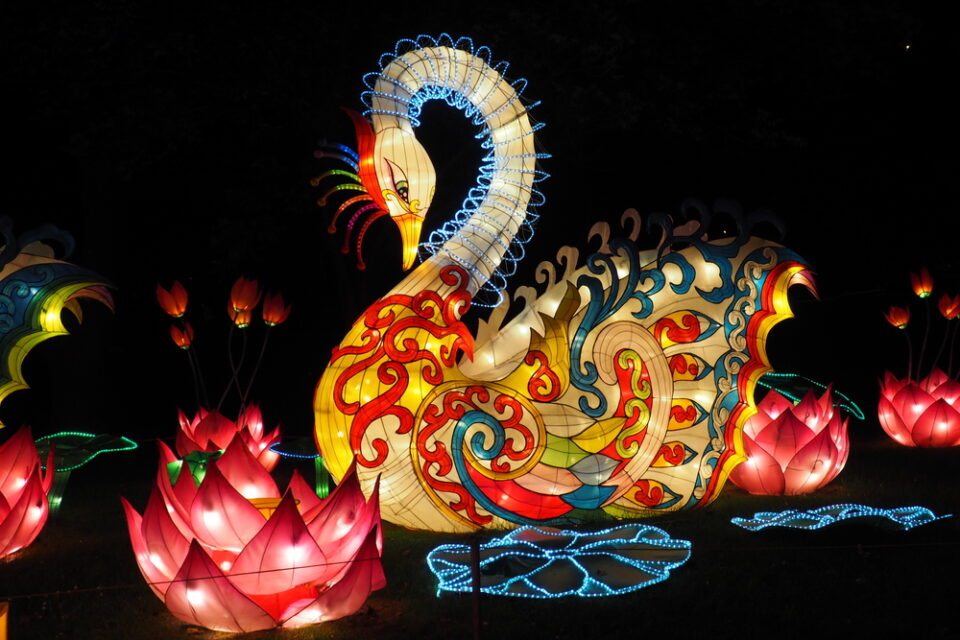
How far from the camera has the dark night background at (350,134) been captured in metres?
9.60

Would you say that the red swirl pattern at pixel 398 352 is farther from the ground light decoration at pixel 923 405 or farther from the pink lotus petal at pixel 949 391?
the pink lotus petal at pixel 949 391

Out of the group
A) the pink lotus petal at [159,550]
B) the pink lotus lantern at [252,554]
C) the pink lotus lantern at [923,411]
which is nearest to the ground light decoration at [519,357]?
the pink lotus lantern at [252,554]

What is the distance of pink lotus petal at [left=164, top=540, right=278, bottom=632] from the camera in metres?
4.06

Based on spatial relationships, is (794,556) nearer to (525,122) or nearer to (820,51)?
(525,122)

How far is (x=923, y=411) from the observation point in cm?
912

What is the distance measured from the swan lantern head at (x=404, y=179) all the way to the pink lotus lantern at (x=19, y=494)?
238cm

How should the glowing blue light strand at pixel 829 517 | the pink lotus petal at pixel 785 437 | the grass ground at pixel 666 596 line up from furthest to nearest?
the pink lotus petal at pixel 785 437 → the glowing blue light strand at pixel 829 517 → the grass ground at pixel 666 596

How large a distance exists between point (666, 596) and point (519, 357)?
1.81m

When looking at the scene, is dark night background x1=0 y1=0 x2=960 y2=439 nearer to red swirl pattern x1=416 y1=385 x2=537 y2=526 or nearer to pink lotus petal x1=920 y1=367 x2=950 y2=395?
pink lotus petal x1=920 y1=367 x2=950 y2=395

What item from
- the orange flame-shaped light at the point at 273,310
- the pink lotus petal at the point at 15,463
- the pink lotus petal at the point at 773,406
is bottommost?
the pink lotus petal at the point at 15,463

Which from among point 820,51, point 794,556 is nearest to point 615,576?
point 794,556

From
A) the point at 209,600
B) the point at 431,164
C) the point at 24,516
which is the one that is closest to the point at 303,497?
the point at 209,600

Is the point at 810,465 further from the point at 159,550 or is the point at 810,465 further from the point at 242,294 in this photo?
the point at 159,550

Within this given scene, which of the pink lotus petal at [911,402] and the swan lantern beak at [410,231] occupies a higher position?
the pink lotus petal at [911,402]
